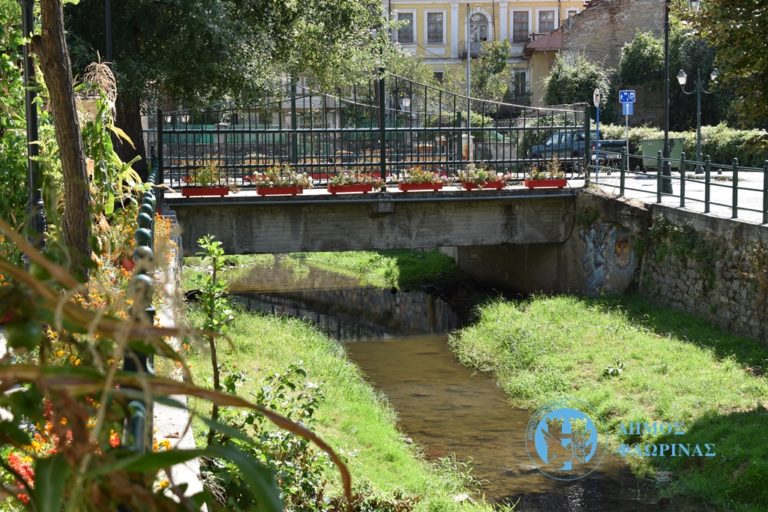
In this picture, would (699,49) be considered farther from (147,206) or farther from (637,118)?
(147,206)

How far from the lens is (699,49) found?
45.9 metres

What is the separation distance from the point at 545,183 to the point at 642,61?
29.1m

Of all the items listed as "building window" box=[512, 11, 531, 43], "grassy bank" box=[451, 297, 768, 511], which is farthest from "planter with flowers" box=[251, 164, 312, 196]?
"building window" box=[512, 11, 531, 43]

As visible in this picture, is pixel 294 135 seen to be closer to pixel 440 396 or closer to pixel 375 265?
pixel 440 396

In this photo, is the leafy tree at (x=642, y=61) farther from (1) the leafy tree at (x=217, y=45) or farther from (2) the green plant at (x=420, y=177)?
(2) the green plant at (x=420, y=177)

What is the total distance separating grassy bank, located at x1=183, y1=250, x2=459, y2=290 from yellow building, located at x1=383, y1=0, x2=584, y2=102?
33.0 m

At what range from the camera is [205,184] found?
19297 mm

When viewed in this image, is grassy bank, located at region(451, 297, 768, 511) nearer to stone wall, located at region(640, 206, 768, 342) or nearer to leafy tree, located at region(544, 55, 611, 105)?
stone wall, located at region(640, 206, 768, 342)

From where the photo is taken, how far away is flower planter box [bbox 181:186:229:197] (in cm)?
1917

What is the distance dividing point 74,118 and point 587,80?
42935mm

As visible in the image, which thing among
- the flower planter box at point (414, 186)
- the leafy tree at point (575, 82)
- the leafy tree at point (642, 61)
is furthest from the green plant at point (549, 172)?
the leafy tree at point (642, 61)

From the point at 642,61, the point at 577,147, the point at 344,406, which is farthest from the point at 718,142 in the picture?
the point at 344,406

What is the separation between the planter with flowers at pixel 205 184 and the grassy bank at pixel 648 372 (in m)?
5.02

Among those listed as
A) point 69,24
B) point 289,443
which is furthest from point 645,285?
point 289,443
